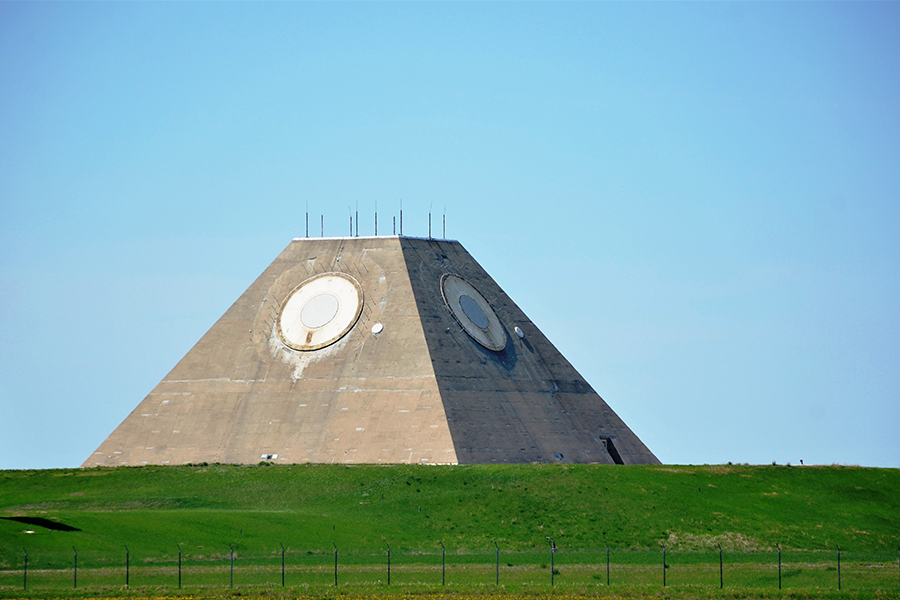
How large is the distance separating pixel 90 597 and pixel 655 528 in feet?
102

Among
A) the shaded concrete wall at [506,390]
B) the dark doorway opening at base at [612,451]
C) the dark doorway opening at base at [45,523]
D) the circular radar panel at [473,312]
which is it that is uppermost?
the circular radar panel at [473,312]

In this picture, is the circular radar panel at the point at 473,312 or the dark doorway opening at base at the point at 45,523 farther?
the circular radar panel at the point at 473,312

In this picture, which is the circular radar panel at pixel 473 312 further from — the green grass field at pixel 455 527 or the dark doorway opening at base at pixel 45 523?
the dark doorway opening at base at pixel 45 523

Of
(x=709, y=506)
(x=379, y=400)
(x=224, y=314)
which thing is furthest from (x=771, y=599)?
(x=224, y=314)

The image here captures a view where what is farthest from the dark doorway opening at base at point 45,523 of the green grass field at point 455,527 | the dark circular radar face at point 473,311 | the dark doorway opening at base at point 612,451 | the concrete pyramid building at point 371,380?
the dark doorway opening at base at point 612,451

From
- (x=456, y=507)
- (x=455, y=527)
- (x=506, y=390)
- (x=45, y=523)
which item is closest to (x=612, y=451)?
(x=506, y=390)

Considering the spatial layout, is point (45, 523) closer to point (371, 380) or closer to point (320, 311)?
point (371, 380)

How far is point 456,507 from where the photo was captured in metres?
73.5

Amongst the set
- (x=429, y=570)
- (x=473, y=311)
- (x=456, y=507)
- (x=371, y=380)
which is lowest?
(x=429, y=570)

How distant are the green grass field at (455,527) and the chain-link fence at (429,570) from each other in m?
0.13

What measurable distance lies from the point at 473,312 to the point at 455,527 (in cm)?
2741

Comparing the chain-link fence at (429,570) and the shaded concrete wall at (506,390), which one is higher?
the shaded concrete wall at (506,390)

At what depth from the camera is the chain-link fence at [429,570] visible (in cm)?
5616

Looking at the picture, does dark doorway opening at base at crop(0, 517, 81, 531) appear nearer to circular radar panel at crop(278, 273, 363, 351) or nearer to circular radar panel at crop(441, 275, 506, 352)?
circular radar panel at crop(278, 273, 363, 351)
